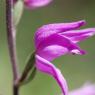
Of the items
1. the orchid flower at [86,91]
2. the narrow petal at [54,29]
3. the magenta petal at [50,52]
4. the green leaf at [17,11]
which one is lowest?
the orchid flower at [86,91]

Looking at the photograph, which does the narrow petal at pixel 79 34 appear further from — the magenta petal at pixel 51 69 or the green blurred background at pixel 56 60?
the green blurred background at pixel 56 60

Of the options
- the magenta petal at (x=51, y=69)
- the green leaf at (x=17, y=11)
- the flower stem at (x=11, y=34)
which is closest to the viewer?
the magenta petal at (x=51, y=69)

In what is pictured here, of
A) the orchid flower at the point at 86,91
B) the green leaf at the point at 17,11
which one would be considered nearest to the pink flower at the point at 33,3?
the green leaf at the point at 17,11

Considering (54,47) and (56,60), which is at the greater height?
(54,47)

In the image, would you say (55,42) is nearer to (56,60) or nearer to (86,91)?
(86,91)

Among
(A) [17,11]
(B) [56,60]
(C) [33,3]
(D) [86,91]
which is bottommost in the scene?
(B) [56,60]

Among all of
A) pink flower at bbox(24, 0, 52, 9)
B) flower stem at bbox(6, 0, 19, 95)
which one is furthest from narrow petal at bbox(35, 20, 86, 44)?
pink flower at bbox(24, 0, 52, 9)

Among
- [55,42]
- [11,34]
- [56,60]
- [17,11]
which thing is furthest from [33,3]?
[56,60]

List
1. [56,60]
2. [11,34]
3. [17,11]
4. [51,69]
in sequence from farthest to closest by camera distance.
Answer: [56,60]
[17,11]
[11,34]
[51,69]
